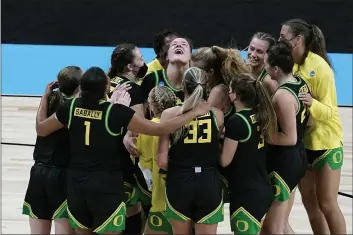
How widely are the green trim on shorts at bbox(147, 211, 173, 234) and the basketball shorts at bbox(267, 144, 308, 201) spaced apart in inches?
29.4

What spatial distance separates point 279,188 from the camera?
4266 millimetres

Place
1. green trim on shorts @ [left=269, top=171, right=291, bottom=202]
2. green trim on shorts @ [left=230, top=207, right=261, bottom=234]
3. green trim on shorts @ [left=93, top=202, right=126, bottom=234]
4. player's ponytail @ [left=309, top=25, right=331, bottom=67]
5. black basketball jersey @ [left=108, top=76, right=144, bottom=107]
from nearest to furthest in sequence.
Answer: green trim on shorts @ [left=93, top=202, right=126, bottom=234], green trim on shorts @ [left=230, top=207, right=261, bottom=234], green trim on shorts @ [left=269, top=171, right=291, bottom=202], black basketball jersey @ [left=108, top=76, right=144, bottom=107], player's ponytail @ [left=309, top=25, right=331, bottom=67]

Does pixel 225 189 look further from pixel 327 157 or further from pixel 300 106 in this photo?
pixel 327 157

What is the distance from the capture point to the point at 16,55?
12070 millimetres

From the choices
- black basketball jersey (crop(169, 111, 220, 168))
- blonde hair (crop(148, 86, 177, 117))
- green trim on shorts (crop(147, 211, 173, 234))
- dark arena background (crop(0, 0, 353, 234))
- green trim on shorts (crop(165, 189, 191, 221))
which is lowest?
green trim on shorts (crop(147, 211, 173, 234))

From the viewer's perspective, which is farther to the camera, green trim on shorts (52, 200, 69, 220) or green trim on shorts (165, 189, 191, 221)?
green trim on shorts (52, 200, 69, 220)

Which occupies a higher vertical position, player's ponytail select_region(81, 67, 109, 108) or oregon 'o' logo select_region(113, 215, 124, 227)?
player's ponytail select_region(81, 67, 109, 108)

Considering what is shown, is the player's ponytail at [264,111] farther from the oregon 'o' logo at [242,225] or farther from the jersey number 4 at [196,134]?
the oregon 'o' logo at [242,225]

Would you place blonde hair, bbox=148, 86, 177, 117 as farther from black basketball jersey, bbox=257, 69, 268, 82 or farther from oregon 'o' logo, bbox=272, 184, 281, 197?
oregon 'o' logo, bbox=272, 184, 281, 197

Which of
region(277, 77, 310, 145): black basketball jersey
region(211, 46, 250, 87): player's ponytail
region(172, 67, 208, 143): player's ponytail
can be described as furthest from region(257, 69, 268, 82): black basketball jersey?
region(172, 67, 208, 143): player's ponytail

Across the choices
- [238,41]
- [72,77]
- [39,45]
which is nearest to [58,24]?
[39,45]

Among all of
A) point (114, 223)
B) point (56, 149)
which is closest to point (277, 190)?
point (114, 223)

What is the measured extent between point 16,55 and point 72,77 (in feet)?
27.1

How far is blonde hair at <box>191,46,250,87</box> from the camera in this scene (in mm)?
4297
